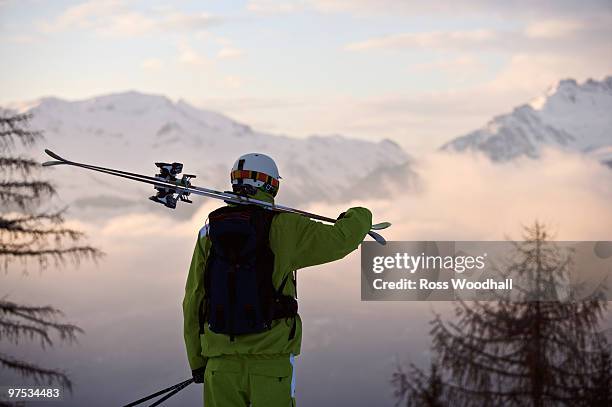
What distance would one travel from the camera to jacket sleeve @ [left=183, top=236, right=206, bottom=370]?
470cm

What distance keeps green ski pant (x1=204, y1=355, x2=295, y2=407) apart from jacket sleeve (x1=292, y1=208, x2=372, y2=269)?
520mm

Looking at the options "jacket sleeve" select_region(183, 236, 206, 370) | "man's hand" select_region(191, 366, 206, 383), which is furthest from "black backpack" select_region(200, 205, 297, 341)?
"man's hand" select_region(191, 366, 206, 383)

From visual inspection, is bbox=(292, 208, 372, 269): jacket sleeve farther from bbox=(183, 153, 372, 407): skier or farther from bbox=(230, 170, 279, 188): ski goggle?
A: bbox=(230, 170, 279, 188): ski goggle

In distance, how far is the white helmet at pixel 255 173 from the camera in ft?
15.4

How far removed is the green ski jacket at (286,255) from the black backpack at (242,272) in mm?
46

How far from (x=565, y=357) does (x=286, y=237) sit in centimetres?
1499

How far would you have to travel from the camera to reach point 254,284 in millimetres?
4566

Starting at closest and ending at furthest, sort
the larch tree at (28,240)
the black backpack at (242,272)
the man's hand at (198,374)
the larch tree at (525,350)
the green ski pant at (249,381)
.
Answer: the black backpack at (242,272)
the green ski pant at (249,381)
the man's hand at (198,374)
the larch tree at (525,350)
the larch tree at (28,240)

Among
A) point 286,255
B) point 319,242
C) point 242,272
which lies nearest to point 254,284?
point 242,272

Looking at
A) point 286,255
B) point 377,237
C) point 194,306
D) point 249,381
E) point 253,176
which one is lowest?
point 249,381

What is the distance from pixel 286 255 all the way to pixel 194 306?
58cm

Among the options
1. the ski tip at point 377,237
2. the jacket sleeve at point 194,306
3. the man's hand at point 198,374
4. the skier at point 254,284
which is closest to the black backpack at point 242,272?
the skier at point 254,284

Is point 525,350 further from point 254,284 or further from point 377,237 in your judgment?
point 254,284

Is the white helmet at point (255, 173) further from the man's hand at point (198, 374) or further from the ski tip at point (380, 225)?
the man's hand at point (198, 374)
